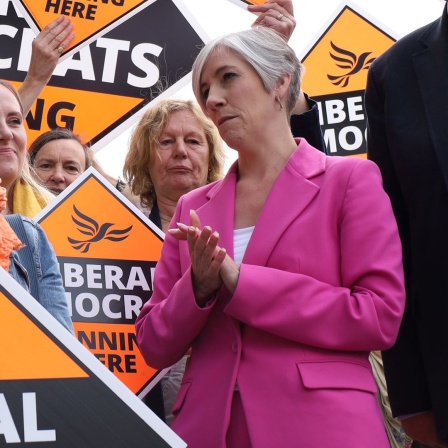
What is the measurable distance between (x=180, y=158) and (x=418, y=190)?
1528 mm

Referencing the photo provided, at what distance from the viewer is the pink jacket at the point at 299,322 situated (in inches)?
88.1

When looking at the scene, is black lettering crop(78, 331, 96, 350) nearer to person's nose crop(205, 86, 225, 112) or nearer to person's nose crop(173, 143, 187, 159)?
person's nose crop(173, 143, 187, 159)

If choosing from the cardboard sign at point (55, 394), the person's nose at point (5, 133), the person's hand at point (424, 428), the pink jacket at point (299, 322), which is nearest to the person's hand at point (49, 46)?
the person's nose at point (5, 133)

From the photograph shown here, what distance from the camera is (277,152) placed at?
2611 millimetres

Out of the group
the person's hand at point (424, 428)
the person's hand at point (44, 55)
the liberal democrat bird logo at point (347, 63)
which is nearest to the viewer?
the person's hand at point (424, 428)

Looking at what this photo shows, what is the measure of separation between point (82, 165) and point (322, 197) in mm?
2037

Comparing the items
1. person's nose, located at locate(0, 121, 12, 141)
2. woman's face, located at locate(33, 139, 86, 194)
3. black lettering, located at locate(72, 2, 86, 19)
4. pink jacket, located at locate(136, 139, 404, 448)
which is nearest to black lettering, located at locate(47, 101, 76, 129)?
woman's face, located at locate(33, 139, 86, 194)

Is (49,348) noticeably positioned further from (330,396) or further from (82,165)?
(82,165)

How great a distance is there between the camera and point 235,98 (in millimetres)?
2627

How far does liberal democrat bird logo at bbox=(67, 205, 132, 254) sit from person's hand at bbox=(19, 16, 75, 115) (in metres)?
0.74

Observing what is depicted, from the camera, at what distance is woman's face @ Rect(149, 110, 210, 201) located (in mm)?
3742

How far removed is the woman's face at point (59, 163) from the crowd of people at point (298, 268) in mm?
1588

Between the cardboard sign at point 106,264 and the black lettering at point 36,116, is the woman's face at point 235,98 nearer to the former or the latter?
the cardboard sign at point 106,264

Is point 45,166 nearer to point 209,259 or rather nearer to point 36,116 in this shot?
point 36,116
